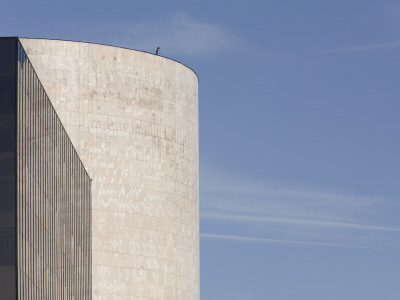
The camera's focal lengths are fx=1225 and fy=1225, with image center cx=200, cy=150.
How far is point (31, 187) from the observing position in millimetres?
65500

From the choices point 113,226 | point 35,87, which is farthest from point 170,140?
point 35,87

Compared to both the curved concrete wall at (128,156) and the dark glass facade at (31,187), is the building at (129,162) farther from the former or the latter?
the dark glass facade at (31,187)

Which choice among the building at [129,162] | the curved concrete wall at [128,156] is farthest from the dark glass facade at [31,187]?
the curved concrete wall at [128,156]

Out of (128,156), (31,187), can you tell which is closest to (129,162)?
(128,156)

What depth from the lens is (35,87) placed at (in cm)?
6825

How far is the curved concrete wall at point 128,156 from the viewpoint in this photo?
360 feet

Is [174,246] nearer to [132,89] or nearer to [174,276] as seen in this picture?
[174,276]

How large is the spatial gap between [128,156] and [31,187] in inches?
1822

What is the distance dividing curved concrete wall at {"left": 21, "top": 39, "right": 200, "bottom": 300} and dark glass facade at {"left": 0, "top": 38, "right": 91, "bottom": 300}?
2178 cm

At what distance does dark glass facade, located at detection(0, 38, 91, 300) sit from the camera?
197 ft

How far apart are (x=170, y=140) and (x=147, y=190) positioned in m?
5.71

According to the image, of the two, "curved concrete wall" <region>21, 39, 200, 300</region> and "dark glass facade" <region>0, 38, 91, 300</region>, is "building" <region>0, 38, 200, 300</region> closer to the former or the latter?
"curved concrete wall" <region>21, 39, 200, 300</region>

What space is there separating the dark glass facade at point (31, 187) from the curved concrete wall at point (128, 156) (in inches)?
857

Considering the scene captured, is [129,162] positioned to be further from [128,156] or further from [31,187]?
[31,187]
